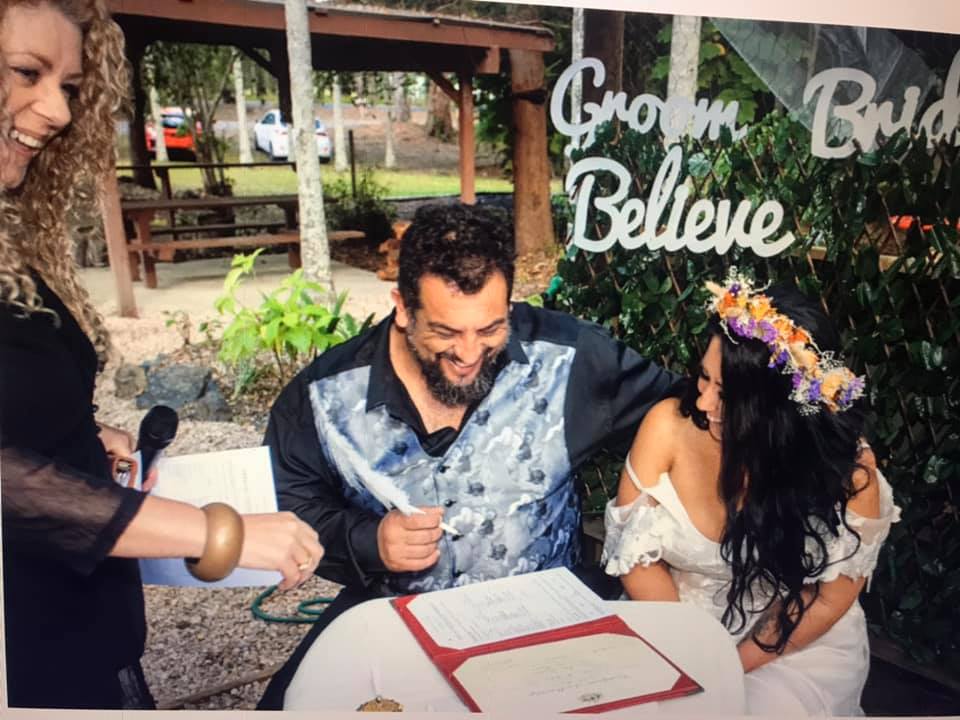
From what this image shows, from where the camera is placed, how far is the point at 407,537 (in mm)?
2115

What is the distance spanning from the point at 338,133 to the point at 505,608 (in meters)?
1.39

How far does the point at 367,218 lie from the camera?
84.4 inches

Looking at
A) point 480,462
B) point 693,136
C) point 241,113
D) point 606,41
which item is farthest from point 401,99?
point 480,462

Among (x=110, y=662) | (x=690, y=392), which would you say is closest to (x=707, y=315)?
(x=690, y=392)

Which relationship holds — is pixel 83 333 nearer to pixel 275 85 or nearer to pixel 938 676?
pixel 275 85

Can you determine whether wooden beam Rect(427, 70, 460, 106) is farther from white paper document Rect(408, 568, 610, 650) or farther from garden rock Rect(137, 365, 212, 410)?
white paper document Rect(408, 568, 610, 650)

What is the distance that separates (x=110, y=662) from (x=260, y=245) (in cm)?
118

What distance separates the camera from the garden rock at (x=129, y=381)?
2.08m

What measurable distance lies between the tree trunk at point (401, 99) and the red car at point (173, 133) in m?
0.53

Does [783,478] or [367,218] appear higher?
[367,218]

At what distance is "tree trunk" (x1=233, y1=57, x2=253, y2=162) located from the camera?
2035 mm

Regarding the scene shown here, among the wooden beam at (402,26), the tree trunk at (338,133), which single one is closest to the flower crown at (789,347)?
the wooden beam at (402,26)

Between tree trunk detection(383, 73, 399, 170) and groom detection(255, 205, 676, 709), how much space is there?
0.18m

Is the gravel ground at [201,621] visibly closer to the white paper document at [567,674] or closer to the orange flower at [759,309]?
the white paper document at [567,674]
